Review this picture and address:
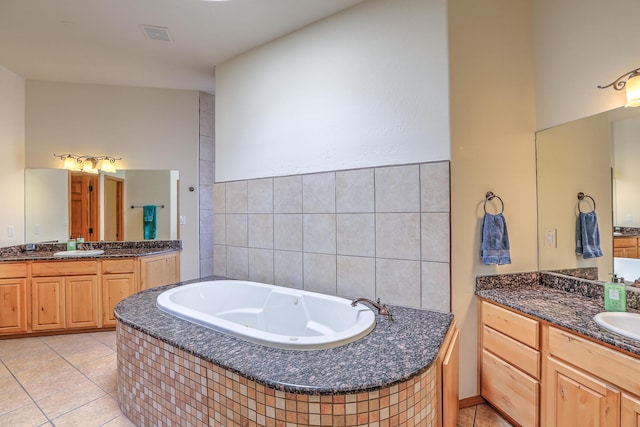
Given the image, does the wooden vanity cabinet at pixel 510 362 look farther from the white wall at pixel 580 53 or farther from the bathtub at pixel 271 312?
the white wall at pixel 580 53

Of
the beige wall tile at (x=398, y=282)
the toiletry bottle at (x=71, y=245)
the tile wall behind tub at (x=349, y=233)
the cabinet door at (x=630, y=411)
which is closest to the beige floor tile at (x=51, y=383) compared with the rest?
the tile wall behind tub at (x=349, y=233)

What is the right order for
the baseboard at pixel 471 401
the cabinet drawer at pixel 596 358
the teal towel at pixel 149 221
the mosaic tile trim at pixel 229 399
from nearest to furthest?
the mosaic tile trim at pixel 229 399, the cabinet drawer at pixel 596 358, the baseboard at pixel 471 401, the teal towel at pixel 149 221

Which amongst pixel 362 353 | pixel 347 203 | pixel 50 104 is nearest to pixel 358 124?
pixel 347 203

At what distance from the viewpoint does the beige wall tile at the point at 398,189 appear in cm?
204

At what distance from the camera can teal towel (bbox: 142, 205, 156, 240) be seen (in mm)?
3787

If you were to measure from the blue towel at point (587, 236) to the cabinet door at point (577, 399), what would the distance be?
815 mm

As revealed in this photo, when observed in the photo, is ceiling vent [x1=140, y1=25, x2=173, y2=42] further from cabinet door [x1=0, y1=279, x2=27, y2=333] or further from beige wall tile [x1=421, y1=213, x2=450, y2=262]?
cabinet door [x1=0, y1=279, x2=27, y2=333]

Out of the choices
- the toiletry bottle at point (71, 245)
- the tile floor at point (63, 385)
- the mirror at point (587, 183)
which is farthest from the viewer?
the toiletry bottle at point (71, 245)

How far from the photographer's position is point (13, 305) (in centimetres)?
310

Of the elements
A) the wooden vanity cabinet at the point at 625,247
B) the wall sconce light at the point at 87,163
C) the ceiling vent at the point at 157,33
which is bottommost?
the wooden vanity cabinet at the point at 625,247

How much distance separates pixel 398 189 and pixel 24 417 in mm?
2656

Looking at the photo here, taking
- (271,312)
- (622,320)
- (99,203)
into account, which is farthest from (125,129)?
(622,320)

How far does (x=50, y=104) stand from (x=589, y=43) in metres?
4.90

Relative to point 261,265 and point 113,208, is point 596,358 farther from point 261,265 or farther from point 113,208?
point 113,208
